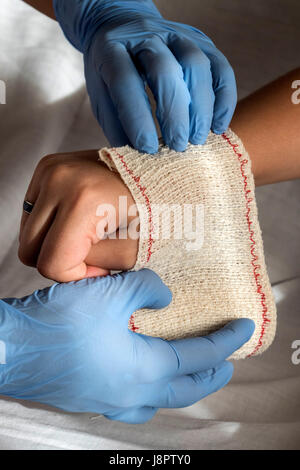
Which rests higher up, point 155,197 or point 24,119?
point 155,197

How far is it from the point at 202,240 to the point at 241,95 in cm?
74

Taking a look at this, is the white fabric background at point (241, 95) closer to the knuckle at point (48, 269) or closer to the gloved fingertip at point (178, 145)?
the knuckle at point (48, 269)

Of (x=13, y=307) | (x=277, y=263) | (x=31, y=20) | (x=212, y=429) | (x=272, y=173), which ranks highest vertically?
(x=31, y=20)

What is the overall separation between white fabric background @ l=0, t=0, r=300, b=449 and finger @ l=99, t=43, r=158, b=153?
2.02 ft

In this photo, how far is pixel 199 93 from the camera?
931 millimetres

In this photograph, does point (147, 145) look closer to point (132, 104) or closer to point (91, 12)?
point (132, 104)

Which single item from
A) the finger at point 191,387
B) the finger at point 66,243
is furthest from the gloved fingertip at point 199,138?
the finger at point 191,387

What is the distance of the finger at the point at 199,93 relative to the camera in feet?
3.03

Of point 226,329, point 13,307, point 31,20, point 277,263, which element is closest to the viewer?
point 13,307

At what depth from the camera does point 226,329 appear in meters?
0.96

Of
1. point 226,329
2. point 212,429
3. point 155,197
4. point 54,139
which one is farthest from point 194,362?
point 54,139

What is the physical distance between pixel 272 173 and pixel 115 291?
0.44 m

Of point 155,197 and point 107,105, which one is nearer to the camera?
point 155,197

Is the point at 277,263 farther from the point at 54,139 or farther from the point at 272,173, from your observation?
the point at 54,139
